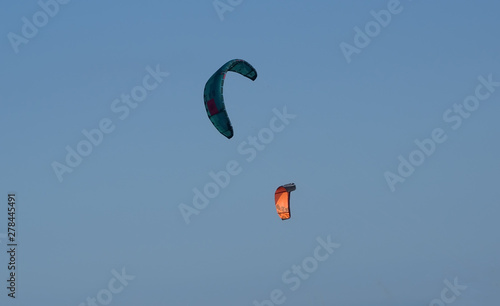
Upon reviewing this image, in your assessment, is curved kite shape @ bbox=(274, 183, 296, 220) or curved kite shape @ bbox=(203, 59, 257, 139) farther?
curved kite shape @ bbox=(274, 183, 296, 220)

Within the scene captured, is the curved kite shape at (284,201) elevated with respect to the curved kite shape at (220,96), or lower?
lower

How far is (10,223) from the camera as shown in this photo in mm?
67625

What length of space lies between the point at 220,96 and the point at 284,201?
9.80m

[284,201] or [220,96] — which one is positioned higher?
[220,96]

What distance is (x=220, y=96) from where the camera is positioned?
196 ft

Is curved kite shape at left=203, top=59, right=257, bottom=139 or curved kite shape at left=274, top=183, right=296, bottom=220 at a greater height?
curved kite shape at left=203, top=59, right=257, bottom=139

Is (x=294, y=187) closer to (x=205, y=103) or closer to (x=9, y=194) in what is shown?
(x=205, y=103)

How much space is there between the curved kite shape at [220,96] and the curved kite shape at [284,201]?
A: 815 centimetres

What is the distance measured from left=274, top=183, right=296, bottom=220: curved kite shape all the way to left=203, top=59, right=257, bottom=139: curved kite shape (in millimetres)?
8146

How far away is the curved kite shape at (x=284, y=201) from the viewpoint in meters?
66.5

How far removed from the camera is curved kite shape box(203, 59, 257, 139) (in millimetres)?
59594

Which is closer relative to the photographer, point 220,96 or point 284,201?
point 220,96

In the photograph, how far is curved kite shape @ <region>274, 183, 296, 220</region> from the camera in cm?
6650

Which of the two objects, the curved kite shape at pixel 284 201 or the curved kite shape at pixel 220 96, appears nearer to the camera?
the curved kite shape at pixel 220 96
